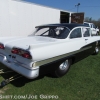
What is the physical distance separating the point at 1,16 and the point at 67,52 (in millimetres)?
4832

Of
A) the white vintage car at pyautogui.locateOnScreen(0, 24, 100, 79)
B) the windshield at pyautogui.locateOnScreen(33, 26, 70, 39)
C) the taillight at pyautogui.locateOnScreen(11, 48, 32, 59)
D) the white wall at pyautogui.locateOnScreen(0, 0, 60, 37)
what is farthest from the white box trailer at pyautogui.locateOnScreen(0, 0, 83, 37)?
the taillight at pyautogui.locateOnScreen(11, 48, 32, 59)

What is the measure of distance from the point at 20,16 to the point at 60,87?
18.8ft

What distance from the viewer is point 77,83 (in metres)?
3.41

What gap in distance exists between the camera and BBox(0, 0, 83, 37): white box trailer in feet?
22.1

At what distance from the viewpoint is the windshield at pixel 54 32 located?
372 centimetres

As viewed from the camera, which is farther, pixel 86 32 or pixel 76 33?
pixel 86 32

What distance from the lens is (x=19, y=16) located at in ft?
24.5

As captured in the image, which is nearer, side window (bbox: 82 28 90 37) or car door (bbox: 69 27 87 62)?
car door (bbox: 69 27 87 62)

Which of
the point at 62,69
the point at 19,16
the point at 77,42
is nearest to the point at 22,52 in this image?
the point at 62,69

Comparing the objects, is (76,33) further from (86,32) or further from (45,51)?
(45,51)

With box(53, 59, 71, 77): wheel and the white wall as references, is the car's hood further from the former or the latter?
the white wall

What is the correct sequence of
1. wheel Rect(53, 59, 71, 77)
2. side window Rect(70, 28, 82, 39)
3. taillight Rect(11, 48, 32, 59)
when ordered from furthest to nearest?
side window Rect(70, 28, 82, 39) < wheel Rect(53, 59, 71, 77) < taillight Rect(11, 48, 32, 59)

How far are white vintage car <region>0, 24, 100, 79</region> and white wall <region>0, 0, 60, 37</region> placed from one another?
3.38 meters

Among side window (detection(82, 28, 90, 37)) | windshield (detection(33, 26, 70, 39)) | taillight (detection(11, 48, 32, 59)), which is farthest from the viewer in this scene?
side window (detection(82, 28, 90, 37))
